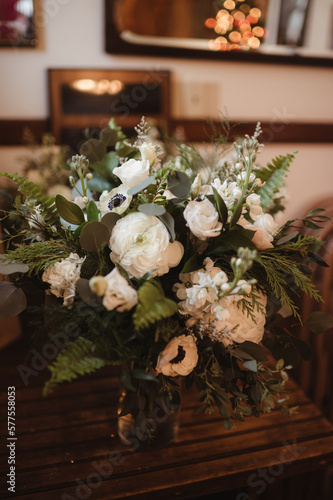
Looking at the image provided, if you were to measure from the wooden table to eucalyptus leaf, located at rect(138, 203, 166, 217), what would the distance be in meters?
0.49

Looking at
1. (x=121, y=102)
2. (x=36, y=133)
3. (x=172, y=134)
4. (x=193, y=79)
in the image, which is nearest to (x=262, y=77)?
(x=193, y=79)

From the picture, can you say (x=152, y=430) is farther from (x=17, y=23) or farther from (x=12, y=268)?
(x=17, y=23)

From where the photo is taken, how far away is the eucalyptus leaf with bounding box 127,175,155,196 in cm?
60

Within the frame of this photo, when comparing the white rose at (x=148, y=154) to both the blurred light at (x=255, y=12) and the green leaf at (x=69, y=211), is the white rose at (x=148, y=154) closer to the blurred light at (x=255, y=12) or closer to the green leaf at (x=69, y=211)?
the green leaf at (x=69, y=211)

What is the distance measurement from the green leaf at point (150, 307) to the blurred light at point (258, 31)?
1724 mm

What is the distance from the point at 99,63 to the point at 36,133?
40cm

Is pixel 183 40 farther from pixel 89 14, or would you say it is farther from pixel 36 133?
pixel 36 133

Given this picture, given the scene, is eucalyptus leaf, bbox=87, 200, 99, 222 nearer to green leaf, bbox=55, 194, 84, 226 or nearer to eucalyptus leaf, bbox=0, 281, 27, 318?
green leaf, bbox=55, 194, 84, 226

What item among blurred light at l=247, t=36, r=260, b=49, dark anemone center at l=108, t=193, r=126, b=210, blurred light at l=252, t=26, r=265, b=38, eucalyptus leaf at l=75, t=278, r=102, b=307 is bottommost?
eucalyptus leaf at l=75, t=278, r=102, b=307

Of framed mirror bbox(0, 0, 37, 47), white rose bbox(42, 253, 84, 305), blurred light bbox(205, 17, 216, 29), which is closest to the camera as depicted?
white rose bbox(42, 253, 84, 305)

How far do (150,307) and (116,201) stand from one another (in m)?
0.21

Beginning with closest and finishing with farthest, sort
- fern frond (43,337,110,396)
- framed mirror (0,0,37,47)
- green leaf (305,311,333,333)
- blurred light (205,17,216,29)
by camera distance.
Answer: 1. fern frond (43,337,110,396)
2. green leaf (305,311,333,333)
3. framed mirror (0,0,37,47)
4. blurred light (205,17,216,29)

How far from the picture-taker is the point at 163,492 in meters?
0.71

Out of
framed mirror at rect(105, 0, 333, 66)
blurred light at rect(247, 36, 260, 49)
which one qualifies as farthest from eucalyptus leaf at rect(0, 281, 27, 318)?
blurred light at rect(247, 36, 260, 49)
